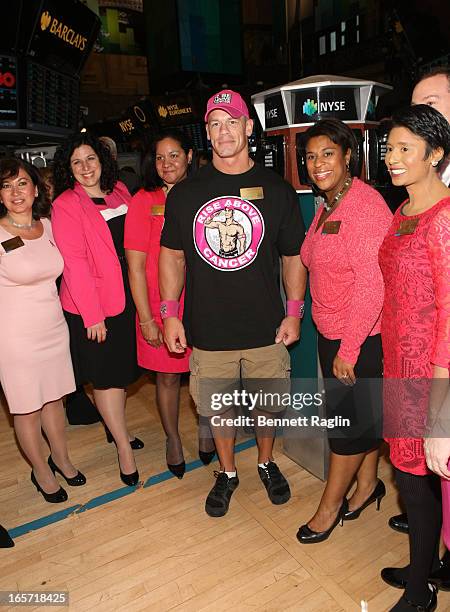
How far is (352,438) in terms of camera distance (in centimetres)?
194

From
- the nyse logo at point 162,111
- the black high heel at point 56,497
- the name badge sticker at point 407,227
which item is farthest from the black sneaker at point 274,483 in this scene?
the nyse logo at point 162,111

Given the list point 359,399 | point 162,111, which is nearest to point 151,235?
point 359,399

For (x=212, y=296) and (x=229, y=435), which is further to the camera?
(x=229, y=435)

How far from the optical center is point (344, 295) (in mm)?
1836

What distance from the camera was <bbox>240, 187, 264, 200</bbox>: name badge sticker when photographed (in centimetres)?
204

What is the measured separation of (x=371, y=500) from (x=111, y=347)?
1.49 m

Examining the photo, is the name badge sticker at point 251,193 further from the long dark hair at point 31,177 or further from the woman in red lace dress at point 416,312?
the long dark hair at point 31,177

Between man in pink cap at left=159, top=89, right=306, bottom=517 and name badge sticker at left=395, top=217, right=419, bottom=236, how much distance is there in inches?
29.4

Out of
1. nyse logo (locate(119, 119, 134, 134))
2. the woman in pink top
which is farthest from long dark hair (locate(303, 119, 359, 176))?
nyse logo (locate(119, 119, 134, 134))

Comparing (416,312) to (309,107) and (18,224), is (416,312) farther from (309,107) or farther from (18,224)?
(18,224)

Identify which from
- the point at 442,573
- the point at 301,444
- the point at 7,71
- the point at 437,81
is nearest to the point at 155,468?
the point at 301,444

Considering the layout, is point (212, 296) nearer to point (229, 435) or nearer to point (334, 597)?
point (229, 435)

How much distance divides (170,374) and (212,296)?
684 millimetres

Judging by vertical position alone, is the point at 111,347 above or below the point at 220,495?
above
